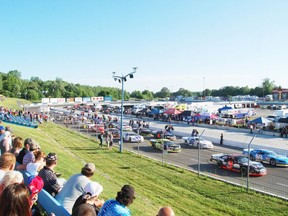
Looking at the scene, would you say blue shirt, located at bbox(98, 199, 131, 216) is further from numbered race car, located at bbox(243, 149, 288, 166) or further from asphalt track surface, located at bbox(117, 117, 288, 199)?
numbered race car, located at bbox(243, 149, 288, 166)

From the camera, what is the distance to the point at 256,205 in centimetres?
1279

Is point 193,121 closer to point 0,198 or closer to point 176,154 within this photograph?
point 176,154

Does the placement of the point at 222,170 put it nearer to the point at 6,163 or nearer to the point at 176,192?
the point at 176,192

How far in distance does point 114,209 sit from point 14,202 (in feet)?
5.54

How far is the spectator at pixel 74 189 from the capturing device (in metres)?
5.76

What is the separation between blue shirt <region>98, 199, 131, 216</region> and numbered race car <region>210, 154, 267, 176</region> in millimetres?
14943

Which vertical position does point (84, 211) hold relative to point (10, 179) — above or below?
below

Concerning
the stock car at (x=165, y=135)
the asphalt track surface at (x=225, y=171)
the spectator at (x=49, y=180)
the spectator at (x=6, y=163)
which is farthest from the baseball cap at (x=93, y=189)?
the stock car at (x=165, y=135)

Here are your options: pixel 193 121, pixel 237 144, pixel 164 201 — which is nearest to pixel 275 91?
pixel 193 121

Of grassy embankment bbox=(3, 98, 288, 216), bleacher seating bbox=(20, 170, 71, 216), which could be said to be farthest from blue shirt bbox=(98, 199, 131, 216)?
grassy embankment bbox=(3, 98, 288, 216)

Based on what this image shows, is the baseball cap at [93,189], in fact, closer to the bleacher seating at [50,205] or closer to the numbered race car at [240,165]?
the bleacher seating at [50,205]

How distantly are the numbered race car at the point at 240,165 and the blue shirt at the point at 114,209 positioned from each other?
1494 cm

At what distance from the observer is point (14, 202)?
337cm

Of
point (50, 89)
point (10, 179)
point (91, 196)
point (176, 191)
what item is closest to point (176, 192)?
point (176, 191)
